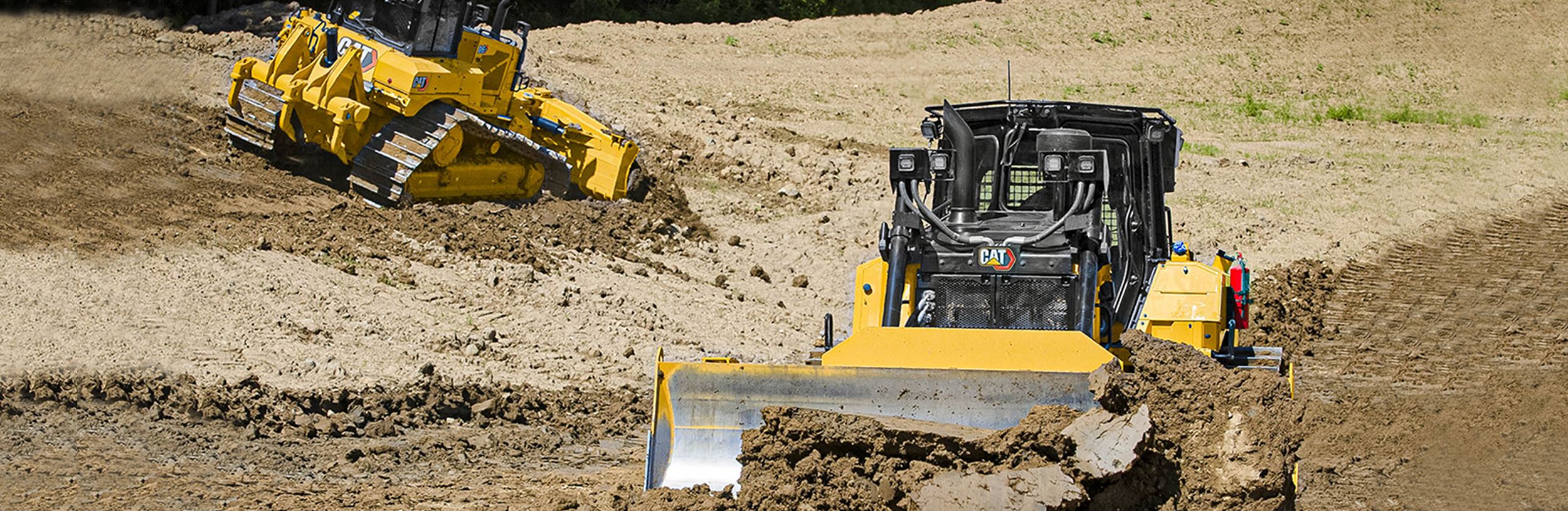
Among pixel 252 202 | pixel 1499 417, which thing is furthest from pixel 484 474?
pixel 252 202

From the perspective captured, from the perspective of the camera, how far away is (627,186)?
17.4m

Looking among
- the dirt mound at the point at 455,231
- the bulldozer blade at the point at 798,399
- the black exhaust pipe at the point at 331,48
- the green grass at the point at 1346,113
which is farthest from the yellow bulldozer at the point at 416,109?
the green grass at the point at 1346,113

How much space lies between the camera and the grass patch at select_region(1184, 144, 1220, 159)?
22.0 metres

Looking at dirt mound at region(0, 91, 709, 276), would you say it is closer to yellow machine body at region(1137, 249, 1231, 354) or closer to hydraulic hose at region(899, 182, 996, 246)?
hydraulic hose at region(899, 182, 996, 246)

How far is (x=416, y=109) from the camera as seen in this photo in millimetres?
15492

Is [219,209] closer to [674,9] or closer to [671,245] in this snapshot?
[671,245]

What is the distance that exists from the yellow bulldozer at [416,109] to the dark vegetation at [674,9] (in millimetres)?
10053

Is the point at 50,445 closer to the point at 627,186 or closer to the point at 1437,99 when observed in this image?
the point at 627,186

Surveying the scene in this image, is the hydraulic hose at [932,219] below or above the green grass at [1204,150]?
above

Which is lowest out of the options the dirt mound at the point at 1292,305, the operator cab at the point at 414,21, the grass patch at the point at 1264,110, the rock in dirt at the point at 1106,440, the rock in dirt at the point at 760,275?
the rock in dirt at the point at 760,275

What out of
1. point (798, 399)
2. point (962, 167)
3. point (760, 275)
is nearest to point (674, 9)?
point (760, 275)

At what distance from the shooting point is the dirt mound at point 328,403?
10.4 meters

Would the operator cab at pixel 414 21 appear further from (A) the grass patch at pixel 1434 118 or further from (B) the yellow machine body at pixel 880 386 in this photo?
(A) the grass patch at pixel 1434 118

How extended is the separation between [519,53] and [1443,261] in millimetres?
9102
